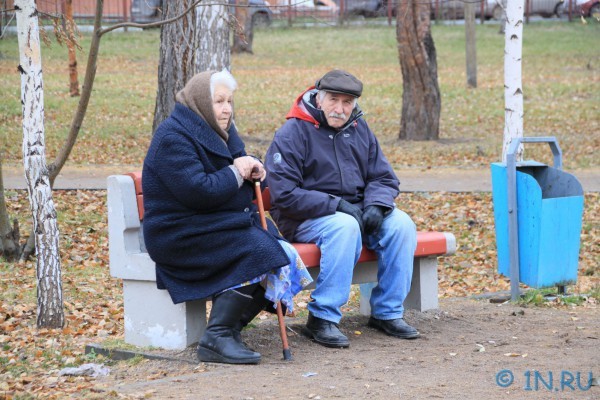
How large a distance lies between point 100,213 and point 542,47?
20.9 meters

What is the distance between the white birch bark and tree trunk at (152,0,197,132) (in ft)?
0.28

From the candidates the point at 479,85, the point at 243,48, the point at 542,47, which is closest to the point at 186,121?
the point at 479,85

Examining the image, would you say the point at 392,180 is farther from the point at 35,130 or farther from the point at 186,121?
the point at 35,130

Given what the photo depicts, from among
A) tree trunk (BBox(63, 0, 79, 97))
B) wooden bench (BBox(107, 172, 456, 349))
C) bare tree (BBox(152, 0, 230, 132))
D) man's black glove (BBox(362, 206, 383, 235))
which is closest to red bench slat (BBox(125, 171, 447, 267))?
wooden bench (BBox(107, 172, 456, 349))

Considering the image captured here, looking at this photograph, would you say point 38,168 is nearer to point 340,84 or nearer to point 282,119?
point 340,84

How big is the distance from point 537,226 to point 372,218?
128cm

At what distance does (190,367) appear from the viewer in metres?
4.74

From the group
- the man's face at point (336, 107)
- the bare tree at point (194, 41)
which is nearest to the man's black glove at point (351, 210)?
the man's face at point (336, 107)

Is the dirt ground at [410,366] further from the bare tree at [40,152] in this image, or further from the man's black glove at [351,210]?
the bare tree at [40,152]

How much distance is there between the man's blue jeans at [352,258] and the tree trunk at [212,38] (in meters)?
3.32

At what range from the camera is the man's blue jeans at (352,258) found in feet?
16.8

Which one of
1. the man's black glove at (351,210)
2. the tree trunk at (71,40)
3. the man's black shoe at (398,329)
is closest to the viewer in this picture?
the man's black glove at (351,210)

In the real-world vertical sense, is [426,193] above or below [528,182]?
below

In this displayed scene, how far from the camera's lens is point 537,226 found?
6.01m
